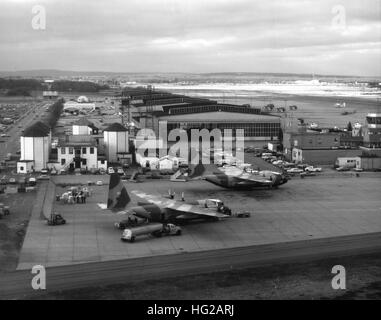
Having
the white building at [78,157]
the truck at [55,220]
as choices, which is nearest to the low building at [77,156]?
the white building at [78,157]

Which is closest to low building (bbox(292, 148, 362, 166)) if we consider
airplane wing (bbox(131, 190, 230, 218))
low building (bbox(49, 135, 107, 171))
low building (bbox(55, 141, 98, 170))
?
low building (bbox(49, 135, 107, 171))

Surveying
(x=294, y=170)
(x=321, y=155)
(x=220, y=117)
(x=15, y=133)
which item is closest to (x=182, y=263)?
(x=294, y=170)

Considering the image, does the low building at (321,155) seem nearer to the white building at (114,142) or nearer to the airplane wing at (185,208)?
the white building at (114,142)

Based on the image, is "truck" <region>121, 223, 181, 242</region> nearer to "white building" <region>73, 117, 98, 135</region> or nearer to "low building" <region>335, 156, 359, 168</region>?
"low building" <region>335, 156, 359, 168</region>

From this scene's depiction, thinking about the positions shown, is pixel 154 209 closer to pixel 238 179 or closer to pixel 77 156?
pixel 238 179

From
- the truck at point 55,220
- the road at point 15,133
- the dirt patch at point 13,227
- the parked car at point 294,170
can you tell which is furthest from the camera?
the road at point 15,133

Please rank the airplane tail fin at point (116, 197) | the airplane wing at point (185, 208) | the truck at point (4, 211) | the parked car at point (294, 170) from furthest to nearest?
the parked car at point (294, 170)
the truck at point (4, 211)
the airplane tail fin at point (116, 197)
the airplane wing at point (185, 208)
